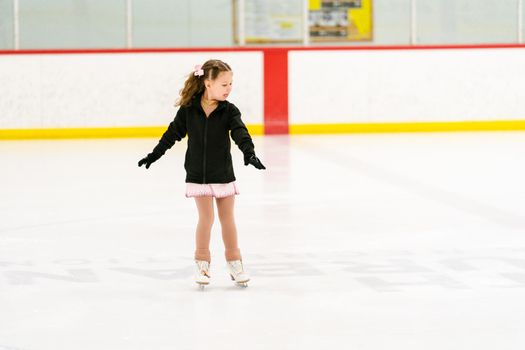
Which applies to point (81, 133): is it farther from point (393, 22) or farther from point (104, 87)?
point (393, 22)

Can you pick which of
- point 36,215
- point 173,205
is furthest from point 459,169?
point 36,215

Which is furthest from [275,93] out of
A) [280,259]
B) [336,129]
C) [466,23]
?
[280,259]

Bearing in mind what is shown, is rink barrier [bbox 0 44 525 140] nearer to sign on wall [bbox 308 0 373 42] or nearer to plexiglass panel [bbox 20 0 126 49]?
plexiglass panel [bbox 20 0 126 49]

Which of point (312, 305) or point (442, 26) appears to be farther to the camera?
point (442, 26)

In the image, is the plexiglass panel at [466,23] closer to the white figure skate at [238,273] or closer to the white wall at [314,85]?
the white wall at [314,85]

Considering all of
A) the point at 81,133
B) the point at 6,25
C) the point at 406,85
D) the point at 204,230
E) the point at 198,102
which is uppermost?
the point at 6,25

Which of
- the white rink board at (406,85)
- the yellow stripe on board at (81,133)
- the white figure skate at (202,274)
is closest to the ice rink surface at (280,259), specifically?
the white figure skate at (202,274)

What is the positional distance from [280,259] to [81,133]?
9.15 metres

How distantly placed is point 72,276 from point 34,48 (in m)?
9.72

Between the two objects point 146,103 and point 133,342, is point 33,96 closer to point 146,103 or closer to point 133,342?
point 146,103

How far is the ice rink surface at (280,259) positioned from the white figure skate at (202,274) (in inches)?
2.1

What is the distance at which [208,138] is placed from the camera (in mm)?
5141

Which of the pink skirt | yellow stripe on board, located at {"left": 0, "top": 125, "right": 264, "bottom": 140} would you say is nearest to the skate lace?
the pink skirt

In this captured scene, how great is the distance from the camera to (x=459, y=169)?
34.8ft
